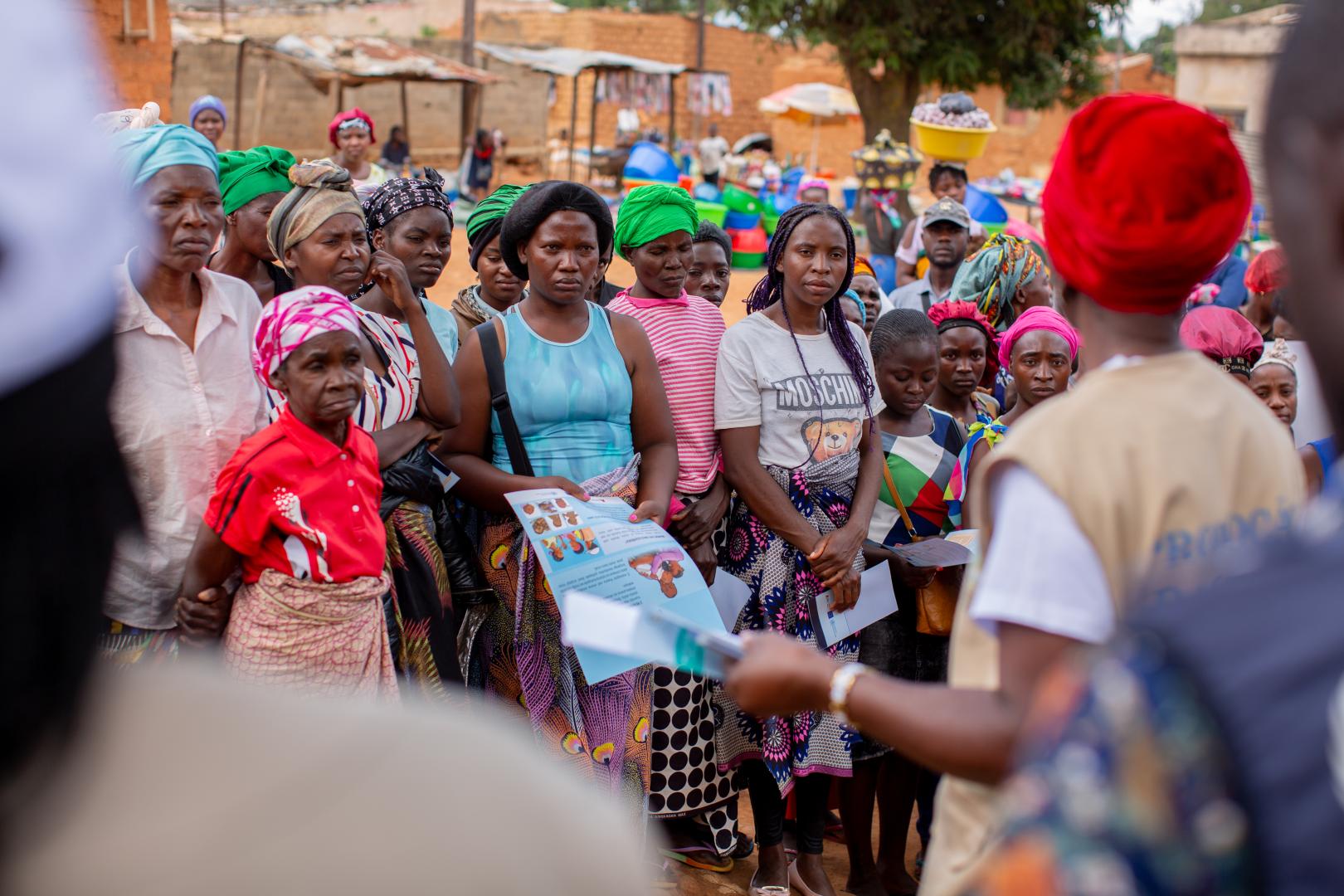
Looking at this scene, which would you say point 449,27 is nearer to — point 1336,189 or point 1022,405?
point 1022,405

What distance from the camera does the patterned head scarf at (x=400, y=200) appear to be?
15.3ft

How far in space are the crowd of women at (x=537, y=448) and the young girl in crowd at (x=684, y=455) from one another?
0.04 feet

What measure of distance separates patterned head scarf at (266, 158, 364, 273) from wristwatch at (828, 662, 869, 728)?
2.77 metres

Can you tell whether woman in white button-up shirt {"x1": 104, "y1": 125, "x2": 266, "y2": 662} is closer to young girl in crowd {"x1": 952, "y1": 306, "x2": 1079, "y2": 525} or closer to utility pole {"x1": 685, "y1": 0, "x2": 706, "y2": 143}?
young girl in crowd {"x1": 952, "y1": 306, "x2": 1079, "y2": 525}

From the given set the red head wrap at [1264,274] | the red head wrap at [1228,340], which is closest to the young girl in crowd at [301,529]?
the red head wrap at [1228,340]

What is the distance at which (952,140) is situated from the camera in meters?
11.4

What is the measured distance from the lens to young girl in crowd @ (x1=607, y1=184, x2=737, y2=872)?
4488 mm

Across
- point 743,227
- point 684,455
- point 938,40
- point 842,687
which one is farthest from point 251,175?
point 938,40

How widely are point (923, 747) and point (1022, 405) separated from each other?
3.14 meters

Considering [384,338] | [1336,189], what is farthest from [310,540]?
[1336,189]

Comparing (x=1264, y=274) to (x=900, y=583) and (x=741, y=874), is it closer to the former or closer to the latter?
(x=900, y=583)

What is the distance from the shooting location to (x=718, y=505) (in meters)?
4.49

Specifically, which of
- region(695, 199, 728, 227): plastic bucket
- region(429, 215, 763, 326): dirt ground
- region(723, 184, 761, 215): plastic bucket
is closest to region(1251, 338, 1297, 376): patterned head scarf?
region(429, 215, 763, 326): dirt ground

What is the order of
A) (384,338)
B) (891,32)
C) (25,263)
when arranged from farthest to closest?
1. (891,32)
2. (384,338)
3. (25,263)
